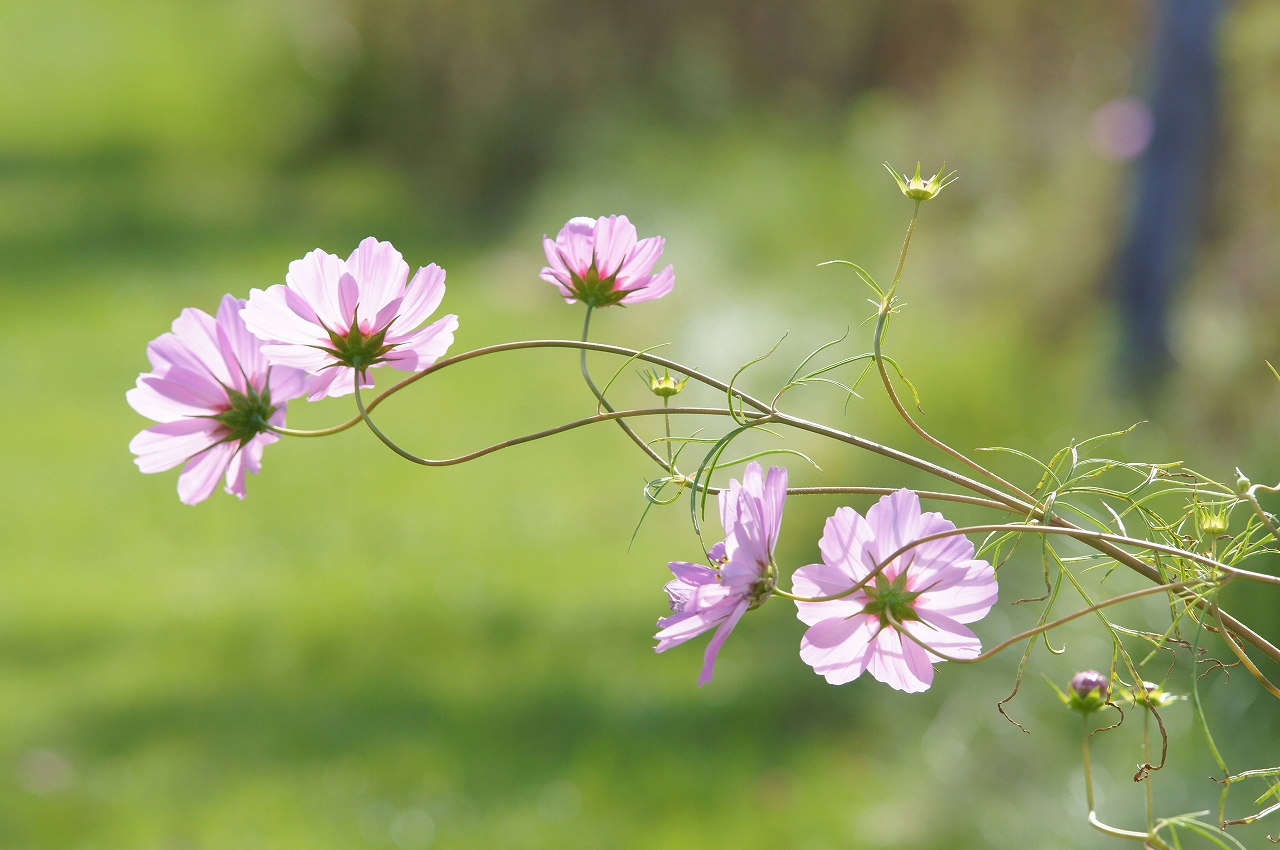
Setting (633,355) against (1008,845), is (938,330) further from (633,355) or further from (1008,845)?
(633,355)

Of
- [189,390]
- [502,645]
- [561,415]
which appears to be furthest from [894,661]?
[561,415]

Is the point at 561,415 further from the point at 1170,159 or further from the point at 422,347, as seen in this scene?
the point at 422,347

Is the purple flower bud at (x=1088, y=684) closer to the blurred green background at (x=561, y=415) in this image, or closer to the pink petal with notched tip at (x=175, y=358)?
the pink petal with notched tip at (x=175, y=358)

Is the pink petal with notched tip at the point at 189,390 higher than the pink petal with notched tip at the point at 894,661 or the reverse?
higher

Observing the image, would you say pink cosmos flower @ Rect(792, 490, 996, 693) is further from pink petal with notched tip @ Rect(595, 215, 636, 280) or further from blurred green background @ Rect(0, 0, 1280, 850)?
blurred green background @ Rect(0, 0, 1280, 850)

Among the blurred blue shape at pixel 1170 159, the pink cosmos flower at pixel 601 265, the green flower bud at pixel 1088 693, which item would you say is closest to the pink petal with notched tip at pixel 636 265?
the pink cosmos flower at pixel 601 265

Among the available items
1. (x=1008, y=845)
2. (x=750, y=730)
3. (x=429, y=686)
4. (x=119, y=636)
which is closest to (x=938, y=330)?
(x=750, y=730)
